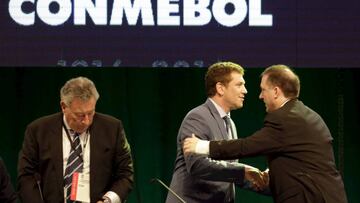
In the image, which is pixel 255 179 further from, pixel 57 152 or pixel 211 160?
pixel 57 152

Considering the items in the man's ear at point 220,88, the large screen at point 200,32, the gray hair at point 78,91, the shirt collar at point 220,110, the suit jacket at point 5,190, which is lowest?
the suit jacket at point 5,190

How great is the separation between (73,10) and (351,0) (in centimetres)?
176

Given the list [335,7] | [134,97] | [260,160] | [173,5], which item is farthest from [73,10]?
[260,160]

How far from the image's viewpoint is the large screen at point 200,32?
4.96 m

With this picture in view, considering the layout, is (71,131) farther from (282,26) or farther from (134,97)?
(134,97)

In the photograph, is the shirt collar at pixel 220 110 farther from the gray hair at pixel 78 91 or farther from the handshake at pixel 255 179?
the gray hair at pixel 78 91

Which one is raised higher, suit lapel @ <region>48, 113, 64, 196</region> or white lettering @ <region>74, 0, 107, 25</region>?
white lettering @ <region>74, 0, 107, 25</region>

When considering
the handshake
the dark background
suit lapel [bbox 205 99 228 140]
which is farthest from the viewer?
the dark background

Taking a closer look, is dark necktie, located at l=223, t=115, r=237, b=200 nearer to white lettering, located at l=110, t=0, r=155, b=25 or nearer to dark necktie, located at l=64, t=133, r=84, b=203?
dark necktie, located at l=64, t=133, r=84, b=203

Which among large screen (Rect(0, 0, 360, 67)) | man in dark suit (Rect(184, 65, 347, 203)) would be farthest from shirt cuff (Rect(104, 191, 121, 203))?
large screen (Rect(0, 0, 360, 67))

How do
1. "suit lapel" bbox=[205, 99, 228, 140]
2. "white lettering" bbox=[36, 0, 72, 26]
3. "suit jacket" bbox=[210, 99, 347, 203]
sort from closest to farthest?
"suit jacket" bbox=[210, 99, 347, 203] → "suit lapel" bbox=[205, 99, 228, 140] → "white lettering" bbox=[36, 0, 72, 26]

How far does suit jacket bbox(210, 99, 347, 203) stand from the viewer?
11.9 feet

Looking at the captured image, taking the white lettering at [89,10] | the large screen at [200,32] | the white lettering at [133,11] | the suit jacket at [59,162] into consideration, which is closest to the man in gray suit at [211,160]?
the suit jacket at [59,162]

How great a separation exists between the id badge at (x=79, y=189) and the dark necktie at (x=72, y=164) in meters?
0.07
